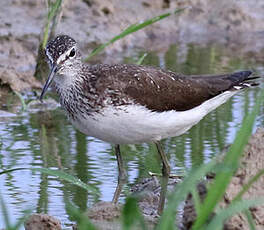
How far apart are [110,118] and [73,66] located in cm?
70

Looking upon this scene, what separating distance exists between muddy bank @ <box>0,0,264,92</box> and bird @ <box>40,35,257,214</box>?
3500 millimetres

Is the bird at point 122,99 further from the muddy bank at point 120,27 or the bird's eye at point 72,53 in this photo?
the muddy bank at point 120,27

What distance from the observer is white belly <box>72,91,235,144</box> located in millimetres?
6320

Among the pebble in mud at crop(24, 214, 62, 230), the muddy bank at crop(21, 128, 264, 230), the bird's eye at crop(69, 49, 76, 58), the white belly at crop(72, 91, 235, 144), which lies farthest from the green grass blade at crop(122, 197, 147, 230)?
the bird's eye at crop(69, 49, 76, 58)

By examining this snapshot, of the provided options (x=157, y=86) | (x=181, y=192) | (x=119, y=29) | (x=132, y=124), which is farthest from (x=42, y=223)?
(x=119, y=29)

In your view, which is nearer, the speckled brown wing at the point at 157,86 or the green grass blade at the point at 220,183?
the green grass blade at the point at 220,183

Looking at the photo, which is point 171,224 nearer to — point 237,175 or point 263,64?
point 237,175

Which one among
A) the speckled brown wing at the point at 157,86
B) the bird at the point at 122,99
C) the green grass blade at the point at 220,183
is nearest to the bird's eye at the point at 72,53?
the bird at the point at 122,99

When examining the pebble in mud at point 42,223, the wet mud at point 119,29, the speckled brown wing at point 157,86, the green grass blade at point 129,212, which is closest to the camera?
the green grass blade at point 129,212

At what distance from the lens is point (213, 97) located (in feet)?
24.0

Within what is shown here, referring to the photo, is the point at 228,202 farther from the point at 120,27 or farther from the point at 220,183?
the point at 120,27

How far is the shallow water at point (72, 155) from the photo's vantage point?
6.69 m

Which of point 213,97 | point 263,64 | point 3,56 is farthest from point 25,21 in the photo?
point 213,97

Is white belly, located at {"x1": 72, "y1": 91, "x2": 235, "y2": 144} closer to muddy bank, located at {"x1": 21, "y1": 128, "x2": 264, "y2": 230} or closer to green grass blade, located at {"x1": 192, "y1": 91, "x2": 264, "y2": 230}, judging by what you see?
muddy bank, located at {"x1": 21, "y1": 128, "x2": 264, "y2": 230}
